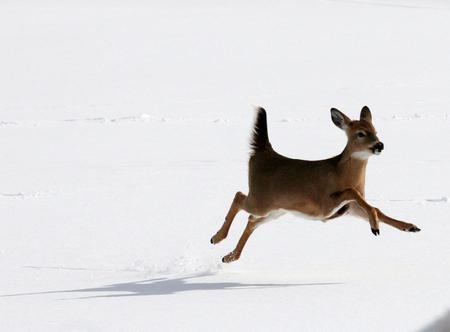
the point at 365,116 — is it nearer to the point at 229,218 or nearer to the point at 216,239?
the point at 229,218

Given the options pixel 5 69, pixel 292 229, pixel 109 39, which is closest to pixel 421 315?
pixel 292 229

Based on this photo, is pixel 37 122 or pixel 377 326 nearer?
pixel 377 326

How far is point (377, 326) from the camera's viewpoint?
4277 millimetres

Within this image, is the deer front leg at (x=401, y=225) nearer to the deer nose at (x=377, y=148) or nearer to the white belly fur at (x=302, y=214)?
the white belly fur at (x=302, y=214)

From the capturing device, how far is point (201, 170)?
30.0ft

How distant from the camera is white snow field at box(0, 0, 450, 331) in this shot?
4.82m

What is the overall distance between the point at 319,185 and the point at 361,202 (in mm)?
327

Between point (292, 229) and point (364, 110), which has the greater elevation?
point (364, 110)

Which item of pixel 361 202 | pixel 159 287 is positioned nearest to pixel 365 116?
pixel 361 202

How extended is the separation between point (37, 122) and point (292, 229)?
6.23 meters

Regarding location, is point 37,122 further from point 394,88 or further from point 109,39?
point 109,39

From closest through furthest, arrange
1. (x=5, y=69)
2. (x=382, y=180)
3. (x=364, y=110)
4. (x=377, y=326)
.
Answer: (x=377, y=326) → (x=364, y=110) → (x=382, y=180) → (x=5, y=69)

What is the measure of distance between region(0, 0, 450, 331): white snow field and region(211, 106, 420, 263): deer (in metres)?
0.32

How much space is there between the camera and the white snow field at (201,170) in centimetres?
482
